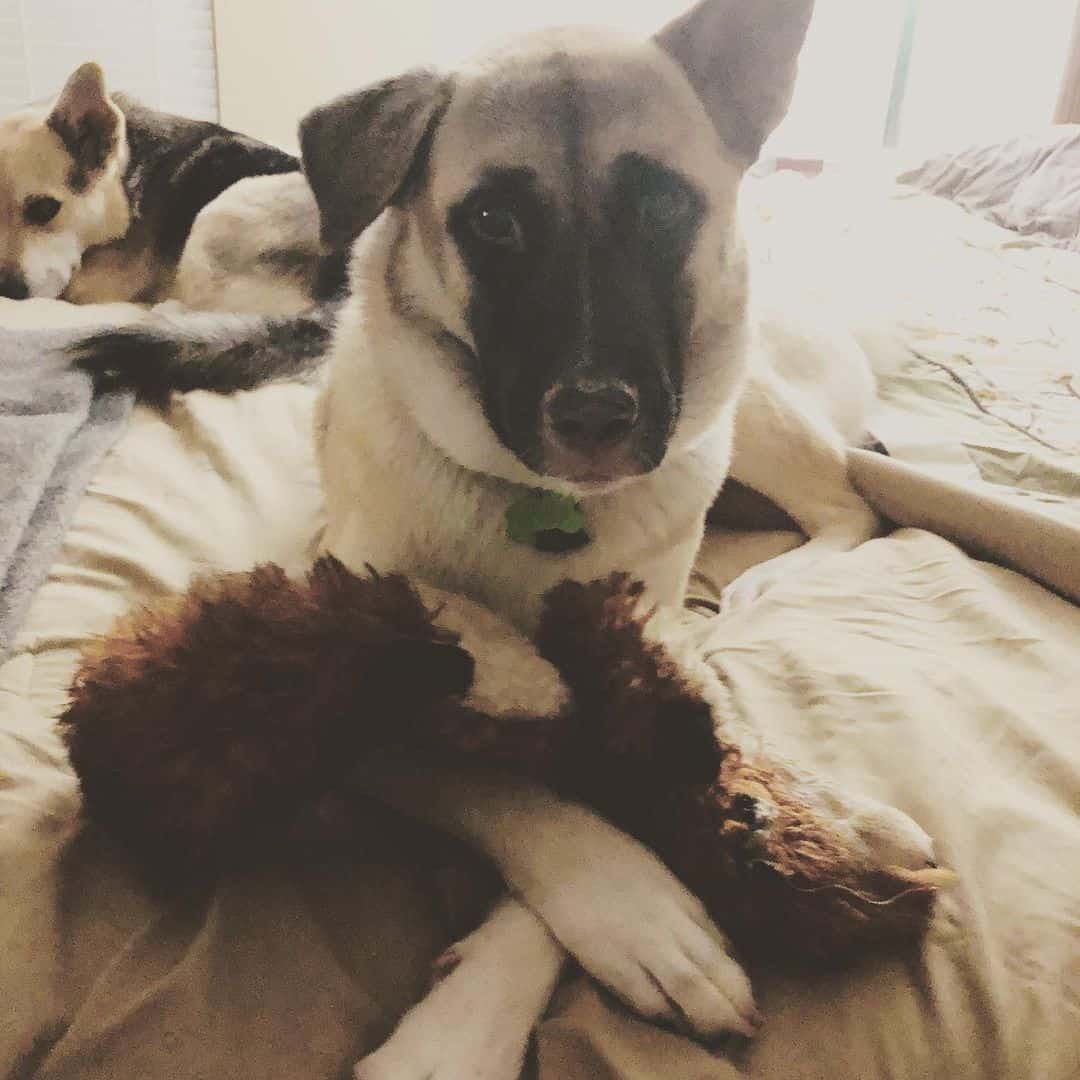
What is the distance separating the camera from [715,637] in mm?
1128

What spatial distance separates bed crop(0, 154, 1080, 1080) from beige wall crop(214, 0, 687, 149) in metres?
3.40

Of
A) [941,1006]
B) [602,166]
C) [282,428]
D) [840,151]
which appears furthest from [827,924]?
[840,151]

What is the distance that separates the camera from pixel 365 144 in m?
1.10

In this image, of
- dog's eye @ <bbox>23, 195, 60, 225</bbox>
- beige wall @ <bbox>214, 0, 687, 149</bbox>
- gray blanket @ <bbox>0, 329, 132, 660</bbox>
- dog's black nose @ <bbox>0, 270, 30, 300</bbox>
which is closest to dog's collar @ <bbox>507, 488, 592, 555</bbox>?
gray blanket @ <bbox>0, 329, 132, 660</bbox>

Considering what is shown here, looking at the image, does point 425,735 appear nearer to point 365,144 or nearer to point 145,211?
point 365,144

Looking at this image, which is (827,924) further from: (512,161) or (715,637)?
(512,161)

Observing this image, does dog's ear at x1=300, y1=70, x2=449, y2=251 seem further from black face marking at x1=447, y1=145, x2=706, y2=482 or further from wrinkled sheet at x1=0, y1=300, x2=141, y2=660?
wrinkled sheet at x1=0, y1=300, x2=141, y2=660

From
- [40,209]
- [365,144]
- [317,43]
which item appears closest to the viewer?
[365,144]

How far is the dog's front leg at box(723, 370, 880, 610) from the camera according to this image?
1.55 m

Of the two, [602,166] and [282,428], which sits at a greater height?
[602,166]

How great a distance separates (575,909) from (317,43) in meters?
4.62

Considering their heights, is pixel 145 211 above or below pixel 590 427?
below

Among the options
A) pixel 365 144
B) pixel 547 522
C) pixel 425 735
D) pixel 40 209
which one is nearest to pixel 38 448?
pixel 365 144

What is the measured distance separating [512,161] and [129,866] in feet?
2.58
